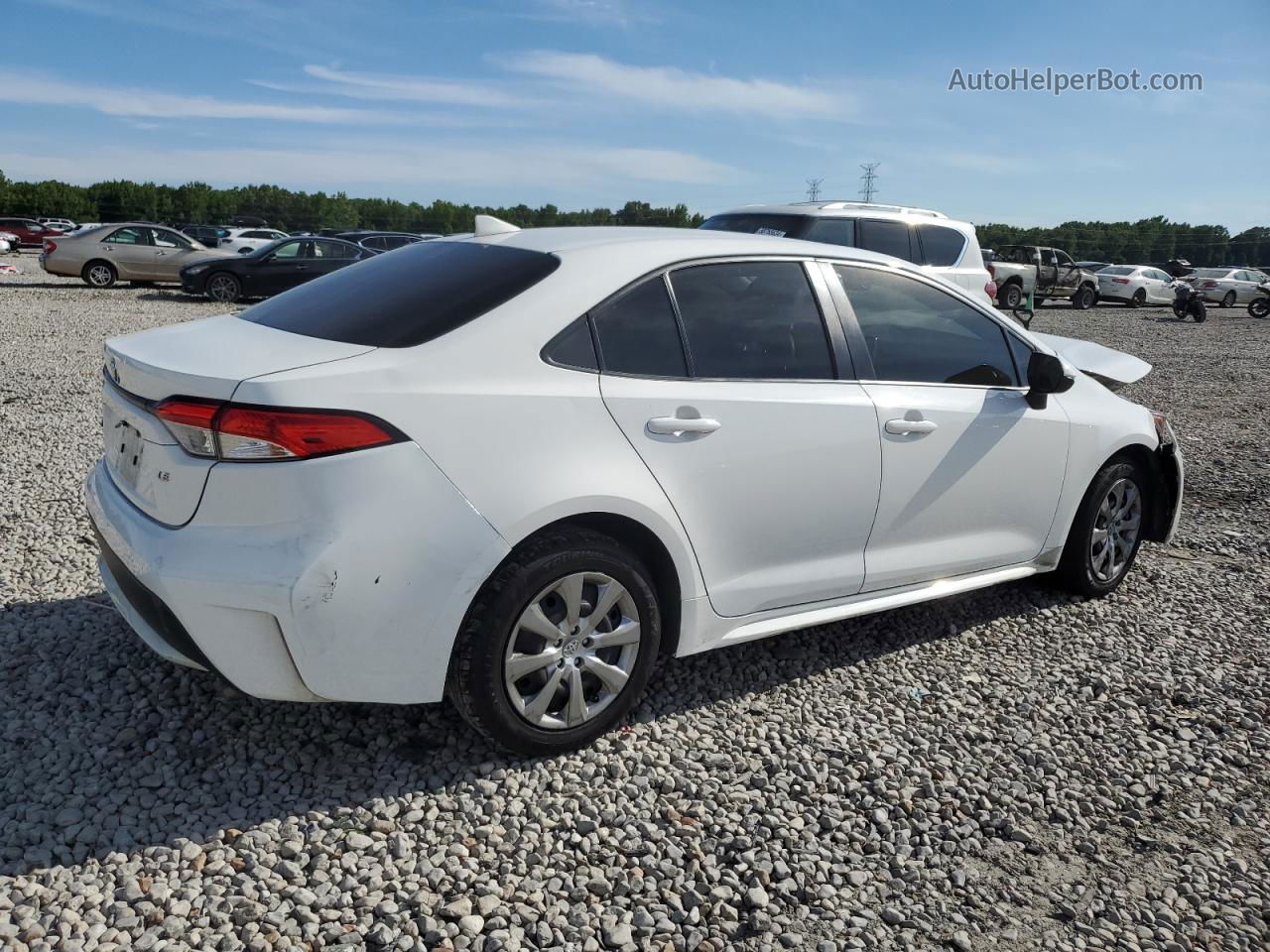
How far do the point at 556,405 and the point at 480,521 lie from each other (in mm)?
423

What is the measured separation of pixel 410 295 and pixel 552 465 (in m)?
0.80

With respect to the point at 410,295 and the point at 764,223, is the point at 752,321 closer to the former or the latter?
the point at 410,295

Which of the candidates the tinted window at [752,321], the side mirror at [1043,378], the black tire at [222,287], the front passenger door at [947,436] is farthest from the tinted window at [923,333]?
the black tire at [222,287]

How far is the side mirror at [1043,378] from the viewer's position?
4.09 meters

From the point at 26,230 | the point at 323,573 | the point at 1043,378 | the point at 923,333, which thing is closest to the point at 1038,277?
the point at 1043,378

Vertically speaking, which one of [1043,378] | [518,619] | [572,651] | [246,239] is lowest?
[572,651]

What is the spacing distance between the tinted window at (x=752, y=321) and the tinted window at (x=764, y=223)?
19.5ft

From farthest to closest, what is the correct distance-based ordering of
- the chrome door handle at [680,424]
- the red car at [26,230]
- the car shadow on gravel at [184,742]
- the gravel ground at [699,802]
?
the red car at [26,230] < the chrome door handle at [680,424] < the car shadow on gravel at [184,742] < the gravel ground at [699,802]

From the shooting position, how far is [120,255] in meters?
20.8

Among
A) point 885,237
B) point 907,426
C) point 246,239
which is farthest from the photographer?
point 246,239

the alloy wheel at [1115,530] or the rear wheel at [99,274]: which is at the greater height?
the rear wheel at [99,274]

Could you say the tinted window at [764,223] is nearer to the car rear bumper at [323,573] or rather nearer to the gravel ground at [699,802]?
the gravel ground at [699,802]

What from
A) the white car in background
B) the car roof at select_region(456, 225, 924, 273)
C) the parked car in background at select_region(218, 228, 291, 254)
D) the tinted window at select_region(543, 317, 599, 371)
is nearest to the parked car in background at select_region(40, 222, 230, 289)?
the parked car in background at select_region(218, 228, 291, 254)

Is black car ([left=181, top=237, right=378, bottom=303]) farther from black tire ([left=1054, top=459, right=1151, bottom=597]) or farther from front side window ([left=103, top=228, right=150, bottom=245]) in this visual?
black tire ([left=1054, top=459, right=1151, bottom=597])
